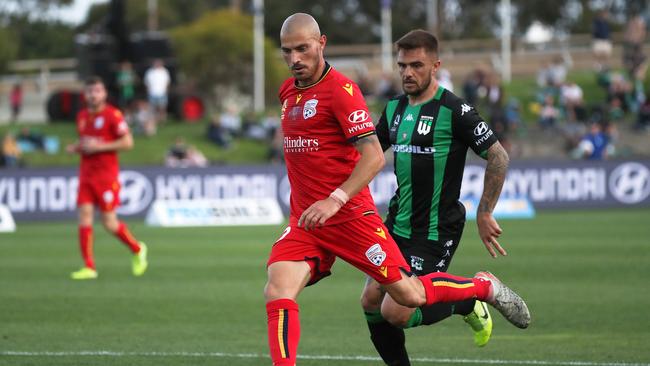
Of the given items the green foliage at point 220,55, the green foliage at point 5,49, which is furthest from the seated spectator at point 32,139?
the green foliage at point 5,49

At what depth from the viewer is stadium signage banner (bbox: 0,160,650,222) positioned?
26375 millimetres

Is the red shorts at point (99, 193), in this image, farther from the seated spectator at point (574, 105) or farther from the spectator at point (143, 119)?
the seated spectator at point (574, 105)

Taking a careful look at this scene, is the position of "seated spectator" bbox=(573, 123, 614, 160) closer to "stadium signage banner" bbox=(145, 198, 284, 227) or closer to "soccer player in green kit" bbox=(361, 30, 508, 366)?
"stadium signage banner" bbox=(145, 198, 284, 227)

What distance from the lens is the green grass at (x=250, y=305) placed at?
9906 mm

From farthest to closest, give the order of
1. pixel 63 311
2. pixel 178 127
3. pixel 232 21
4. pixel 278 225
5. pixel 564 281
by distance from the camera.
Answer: pixel 232 21
pixel 178 127
pixel 278 225
pixel 564 281
pixel 63 311

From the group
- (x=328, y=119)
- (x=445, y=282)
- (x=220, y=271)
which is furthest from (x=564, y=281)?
(x=328, y=119)

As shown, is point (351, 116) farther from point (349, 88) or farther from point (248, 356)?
point (248, 356)

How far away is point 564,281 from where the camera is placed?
14.9 m

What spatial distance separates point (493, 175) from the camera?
8555 millimetres

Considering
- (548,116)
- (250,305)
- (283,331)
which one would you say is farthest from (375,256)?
(548,116)

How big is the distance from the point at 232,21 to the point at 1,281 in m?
36.6

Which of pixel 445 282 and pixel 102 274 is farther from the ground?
pixel 445 282

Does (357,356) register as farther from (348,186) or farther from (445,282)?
(348,186)

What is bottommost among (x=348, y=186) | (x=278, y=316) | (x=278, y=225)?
(x=278, y=225)
